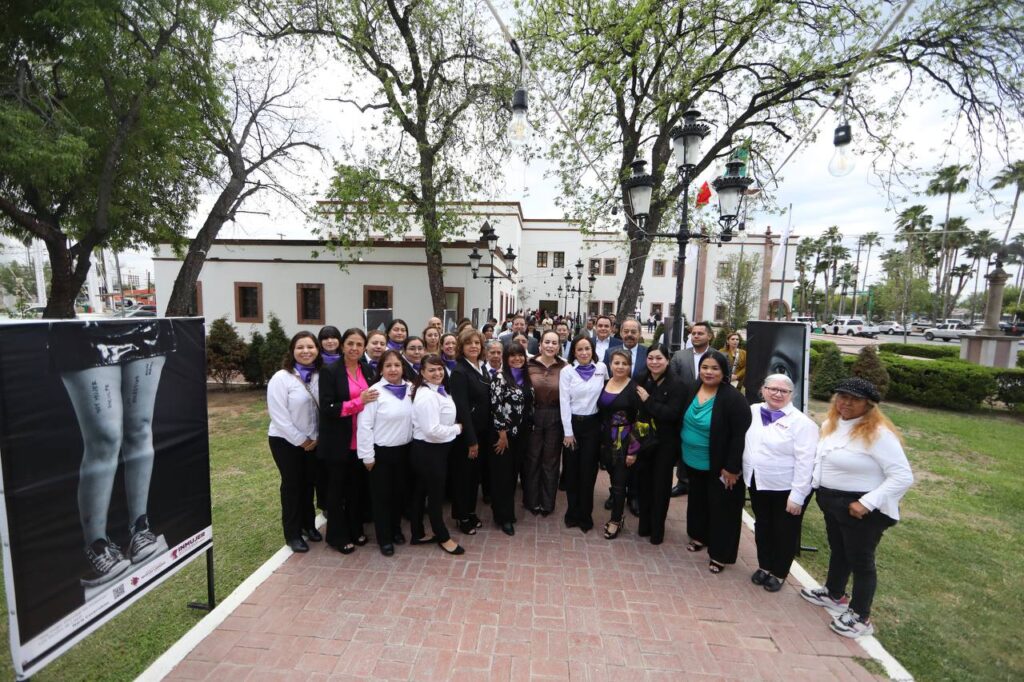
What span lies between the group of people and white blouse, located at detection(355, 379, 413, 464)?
0.01 metres

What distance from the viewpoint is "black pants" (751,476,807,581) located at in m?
3.34

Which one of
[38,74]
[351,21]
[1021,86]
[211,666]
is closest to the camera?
[211,666]

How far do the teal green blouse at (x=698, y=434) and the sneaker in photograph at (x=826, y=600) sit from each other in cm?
114

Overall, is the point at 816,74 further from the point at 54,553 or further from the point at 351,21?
the point at 54,553

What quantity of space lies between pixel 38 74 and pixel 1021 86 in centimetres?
2010

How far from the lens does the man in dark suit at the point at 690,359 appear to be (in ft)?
14.9

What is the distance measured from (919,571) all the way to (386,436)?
4.93 metres

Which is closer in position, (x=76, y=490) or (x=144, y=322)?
(x=76, y=490)

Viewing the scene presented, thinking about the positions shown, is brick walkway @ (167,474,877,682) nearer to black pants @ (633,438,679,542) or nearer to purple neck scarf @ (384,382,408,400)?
black pants @ (633,438,679,542)

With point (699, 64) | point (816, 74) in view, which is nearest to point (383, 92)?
point (699, 64)

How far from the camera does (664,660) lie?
2.66 m

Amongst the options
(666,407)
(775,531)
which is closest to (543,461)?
(666,407)

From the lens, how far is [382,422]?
11.5 feet

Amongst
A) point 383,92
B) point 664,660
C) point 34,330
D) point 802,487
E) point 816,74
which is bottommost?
point 664,660
